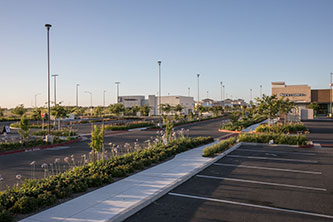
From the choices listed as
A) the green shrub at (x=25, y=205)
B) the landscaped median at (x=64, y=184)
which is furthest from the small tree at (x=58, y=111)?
the green shrub at (x=25, y=205)

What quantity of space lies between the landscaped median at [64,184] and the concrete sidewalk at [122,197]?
1.20ft

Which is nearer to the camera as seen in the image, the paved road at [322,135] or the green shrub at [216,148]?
the green shrub at [216,148]

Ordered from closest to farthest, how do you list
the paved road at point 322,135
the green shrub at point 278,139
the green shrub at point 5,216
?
the green shrub at point 5,216 → the green shrub at point 278,139 → the paved road at point 322,135

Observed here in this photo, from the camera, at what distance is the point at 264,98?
27562 millimetres

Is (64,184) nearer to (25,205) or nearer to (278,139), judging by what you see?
(25,205)

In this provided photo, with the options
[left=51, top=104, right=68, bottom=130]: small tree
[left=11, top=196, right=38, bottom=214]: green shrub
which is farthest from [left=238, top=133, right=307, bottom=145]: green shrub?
[left=51, top=104, right=68, bottom=130]: small tree

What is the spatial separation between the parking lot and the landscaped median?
2285 millimetres

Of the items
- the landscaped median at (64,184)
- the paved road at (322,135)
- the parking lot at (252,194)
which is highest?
the landscaped median at (64,184)

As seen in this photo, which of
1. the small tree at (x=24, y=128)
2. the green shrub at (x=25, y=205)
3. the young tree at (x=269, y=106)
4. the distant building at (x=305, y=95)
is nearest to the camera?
A: the green shrub at (x=25, y=205)

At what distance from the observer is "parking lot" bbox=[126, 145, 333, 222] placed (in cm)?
652

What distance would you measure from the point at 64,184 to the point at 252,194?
18.2ft

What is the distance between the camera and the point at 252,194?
26.5 feet

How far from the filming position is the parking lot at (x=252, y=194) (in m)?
6.52

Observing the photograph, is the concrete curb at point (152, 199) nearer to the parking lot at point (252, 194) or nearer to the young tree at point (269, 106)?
the parking lot at point (252, 194)
